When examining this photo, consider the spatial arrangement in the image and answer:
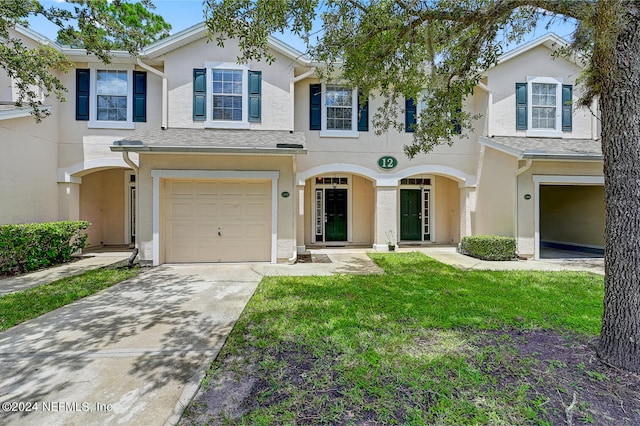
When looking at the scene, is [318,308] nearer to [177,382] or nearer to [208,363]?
[208,363]

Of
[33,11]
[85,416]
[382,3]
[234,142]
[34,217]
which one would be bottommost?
[85,416]

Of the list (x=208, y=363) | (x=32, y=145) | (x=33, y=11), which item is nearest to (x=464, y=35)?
(x=208, y=363)

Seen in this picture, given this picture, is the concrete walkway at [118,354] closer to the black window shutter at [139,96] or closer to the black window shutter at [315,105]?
the black window shutter at [139,96]

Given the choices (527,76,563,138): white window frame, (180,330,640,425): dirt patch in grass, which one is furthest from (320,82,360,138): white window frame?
(180,330,640,425): dirt patch in grass

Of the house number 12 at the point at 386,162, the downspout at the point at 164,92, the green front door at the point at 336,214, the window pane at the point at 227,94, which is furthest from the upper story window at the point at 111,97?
the house number 12 at the point at 386,162

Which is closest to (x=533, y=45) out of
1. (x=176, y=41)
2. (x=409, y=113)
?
(x=409, y=113)

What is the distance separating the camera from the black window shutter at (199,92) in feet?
31.5

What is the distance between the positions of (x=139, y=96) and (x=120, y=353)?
937cm

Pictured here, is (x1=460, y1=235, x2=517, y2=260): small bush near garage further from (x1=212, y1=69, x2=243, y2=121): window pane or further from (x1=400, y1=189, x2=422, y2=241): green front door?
(x1=212, y1=69, x2=243, y2=121): window pane

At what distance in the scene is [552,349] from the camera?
11.8 feet

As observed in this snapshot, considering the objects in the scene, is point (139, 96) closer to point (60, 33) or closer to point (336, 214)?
point (60, 33)

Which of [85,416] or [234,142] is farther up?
[234,142]

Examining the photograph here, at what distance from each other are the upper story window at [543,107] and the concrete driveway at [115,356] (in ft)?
37.2

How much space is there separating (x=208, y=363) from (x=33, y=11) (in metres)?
8.06
